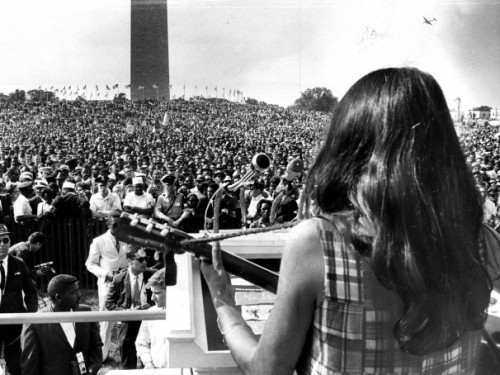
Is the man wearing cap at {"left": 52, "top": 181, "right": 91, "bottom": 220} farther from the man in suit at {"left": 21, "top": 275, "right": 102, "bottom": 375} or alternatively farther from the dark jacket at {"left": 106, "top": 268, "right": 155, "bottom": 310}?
the man in suit at {"left": 21, "top": 275, "right": 102, "bottom": 375}

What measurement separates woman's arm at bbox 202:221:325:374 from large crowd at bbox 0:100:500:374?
518cm

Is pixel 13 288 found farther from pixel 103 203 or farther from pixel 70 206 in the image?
pixel 103 203

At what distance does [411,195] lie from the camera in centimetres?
105

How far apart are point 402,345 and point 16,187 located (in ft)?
31.1

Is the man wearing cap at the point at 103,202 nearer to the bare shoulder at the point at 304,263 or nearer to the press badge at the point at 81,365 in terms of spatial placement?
the press badge at the point at 81,365

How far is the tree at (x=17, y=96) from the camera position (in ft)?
48.3

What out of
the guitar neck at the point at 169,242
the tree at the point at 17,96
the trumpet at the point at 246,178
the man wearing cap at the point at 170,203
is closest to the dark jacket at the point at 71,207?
the man wearing cap at the point at 170,203

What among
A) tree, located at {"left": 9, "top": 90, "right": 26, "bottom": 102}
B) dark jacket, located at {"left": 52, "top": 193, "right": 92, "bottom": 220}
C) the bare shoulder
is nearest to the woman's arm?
the bare shoulder

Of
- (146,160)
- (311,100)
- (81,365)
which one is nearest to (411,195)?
(81,365)

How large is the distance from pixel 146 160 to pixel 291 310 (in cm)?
1474

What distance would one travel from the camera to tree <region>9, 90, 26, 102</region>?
48.3ft

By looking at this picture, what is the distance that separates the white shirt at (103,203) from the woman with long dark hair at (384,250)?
850 cm

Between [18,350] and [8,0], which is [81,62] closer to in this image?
[8,0]

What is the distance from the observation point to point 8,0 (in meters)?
11.8
